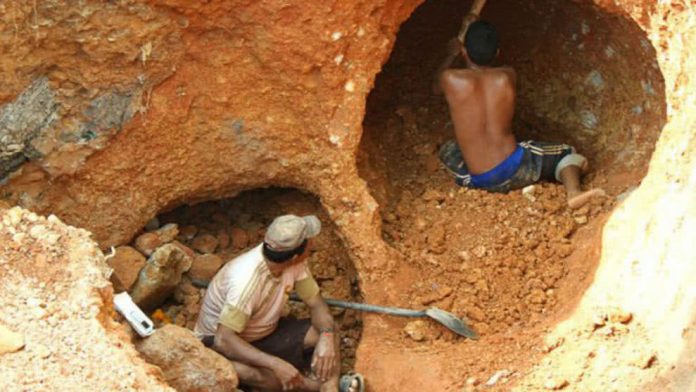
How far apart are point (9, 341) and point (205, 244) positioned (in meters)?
2.27

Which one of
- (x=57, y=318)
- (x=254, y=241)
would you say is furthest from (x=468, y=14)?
(x=57, y=318)

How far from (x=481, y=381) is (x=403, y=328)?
28.8 inches

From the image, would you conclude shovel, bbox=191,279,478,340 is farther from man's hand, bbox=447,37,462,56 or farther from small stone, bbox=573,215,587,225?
man's hand, bbox=447,37,462,56

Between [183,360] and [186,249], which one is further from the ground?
[183,360]

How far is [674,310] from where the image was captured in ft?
14.2

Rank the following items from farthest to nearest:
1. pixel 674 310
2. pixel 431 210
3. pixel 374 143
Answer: pixel 374 143 < pixel 431 210 < pixel 674 310

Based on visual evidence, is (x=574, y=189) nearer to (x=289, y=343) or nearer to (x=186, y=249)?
(x=289, y=343)

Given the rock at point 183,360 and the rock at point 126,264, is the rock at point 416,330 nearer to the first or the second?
the rock at point 183,360

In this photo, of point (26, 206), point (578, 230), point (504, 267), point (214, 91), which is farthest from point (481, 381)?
point (26, 206)

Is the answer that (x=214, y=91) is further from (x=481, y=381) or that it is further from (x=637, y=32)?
(x=637, y=32)

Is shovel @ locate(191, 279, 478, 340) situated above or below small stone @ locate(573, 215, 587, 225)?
below

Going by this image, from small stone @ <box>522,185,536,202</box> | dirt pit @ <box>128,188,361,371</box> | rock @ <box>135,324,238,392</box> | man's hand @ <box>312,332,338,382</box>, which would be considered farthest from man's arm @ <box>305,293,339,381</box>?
small stone @ <box>522,185,536,202</box>

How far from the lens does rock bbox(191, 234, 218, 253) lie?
239 inches

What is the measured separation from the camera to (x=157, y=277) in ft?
18.0
